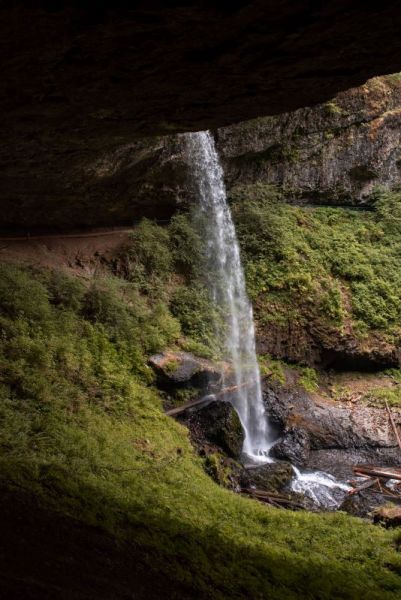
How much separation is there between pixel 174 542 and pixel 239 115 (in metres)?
4.61

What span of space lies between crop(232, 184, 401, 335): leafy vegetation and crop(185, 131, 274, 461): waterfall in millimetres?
516

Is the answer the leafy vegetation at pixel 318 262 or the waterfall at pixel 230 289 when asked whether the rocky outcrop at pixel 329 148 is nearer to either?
the leafy vegetation at pixel 318 262

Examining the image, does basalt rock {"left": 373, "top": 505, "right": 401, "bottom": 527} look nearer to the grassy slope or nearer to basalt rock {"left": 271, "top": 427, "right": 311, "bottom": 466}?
the grassy slope

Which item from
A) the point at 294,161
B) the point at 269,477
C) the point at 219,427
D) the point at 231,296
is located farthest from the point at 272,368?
the point at 294,161

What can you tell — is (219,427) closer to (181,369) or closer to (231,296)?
(181,369)

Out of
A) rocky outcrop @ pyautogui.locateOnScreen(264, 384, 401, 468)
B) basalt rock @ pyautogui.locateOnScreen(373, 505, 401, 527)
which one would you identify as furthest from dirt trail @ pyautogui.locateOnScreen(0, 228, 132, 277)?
basalt rock @ pyautogui.locateOnScreen(373, 505, 401, 527)

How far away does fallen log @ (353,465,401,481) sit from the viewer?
33.1ft

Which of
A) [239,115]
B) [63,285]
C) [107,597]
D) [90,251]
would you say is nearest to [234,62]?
[239,115]

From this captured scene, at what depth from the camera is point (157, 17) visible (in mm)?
3223

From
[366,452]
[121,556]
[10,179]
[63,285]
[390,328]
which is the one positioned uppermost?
[10,179]

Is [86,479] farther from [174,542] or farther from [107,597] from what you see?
[107,597]

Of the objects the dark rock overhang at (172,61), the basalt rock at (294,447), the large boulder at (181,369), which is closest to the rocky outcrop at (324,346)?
the basalt rock at (294,447)

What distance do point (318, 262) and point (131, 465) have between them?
32.7 ft

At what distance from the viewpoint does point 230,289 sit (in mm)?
14070
